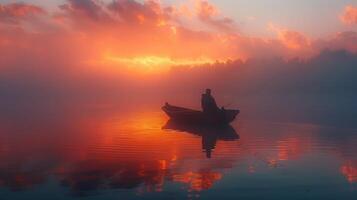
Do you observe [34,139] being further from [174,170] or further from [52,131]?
[174,170]

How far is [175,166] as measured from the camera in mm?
20328

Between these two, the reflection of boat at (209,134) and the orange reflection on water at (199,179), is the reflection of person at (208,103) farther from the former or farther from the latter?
the orange reflection on water at (199,179)

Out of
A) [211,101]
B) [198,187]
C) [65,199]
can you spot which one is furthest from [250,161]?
[211,101]

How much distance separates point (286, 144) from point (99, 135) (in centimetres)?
1469

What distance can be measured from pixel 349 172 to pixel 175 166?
26.8ft

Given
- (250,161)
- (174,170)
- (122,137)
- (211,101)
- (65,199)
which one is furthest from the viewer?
(211,101)

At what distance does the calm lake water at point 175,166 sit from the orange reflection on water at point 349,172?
0.04 metres

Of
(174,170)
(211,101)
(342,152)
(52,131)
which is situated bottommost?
(174,170)

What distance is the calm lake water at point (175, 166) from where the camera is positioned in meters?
15.3

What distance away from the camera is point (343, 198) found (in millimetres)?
14812

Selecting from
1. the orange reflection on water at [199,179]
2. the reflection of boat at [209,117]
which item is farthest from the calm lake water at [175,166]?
the reflection of boat at [209,117]

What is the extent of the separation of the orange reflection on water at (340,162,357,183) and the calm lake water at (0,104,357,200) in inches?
1.6

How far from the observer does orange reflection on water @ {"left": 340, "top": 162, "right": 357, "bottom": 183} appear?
59.3 ft

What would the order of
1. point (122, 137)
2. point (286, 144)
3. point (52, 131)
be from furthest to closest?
point (52, 131) → point (122, 137) → point (286, 144)
